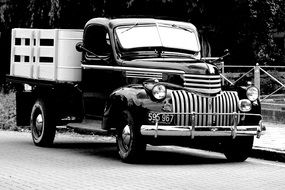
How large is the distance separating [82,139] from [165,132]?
5903 millimetres

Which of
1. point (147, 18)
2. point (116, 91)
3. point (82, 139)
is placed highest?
point (147, 18)

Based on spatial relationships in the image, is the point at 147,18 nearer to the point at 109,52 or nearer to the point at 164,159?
the point at 109,52

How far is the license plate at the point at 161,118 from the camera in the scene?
12.0 m

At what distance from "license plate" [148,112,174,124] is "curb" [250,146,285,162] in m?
2.21

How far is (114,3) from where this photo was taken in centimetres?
2862

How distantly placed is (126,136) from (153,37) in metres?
2.14

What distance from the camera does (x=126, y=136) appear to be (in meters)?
12.4

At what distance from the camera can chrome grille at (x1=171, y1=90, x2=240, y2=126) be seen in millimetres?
12195

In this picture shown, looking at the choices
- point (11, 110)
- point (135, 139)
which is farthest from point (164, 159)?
point (11, 110)

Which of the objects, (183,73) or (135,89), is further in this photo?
(183,73)

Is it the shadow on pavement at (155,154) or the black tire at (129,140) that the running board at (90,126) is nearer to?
the shadow on pavement at (155,154)

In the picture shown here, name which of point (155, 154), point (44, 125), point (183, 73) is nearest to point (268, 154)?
point (155, 154)

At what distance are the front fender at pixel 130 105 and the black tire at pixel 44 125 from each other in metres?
2.31

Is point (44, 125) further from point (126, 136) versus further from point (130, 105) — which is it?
point (130, 105)
